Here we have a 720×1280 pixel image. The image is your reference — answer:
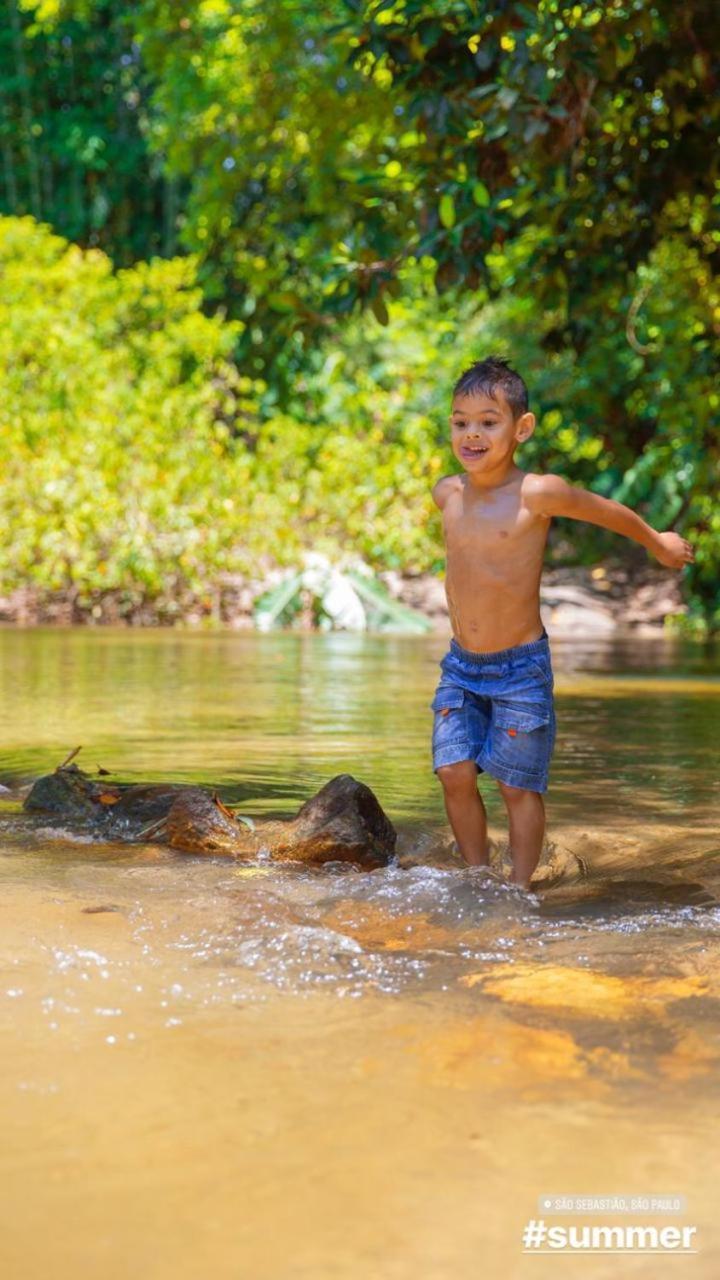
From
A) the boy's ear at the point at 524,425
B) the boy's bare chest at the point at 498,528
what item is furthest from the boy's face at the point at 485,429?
the boy's bare chest at the point at 498,528

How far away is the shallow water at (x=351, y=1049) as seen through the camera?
1.49 meters

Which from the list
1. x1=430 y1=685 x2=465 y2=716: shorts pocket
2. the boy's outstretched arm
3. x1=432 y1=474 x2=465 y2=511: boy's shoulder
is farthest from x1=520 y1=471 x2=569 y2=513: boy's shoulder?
x1=430 y1=685 x2=465 y2=716: shorts pocket

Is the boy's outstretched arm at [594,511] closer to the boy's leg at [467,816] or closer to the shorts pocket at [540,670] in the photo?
the shorts pocket at [540,670]

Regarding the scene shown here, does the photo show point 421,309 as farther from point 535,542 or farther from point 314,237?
point 535,542

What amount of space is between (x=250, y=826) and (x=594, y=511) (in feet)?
3.89

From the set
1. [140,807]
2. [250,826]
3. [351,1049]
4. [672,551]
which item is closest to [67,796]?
[140,807]

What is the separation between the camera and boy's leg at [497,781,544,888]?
3.47 meters

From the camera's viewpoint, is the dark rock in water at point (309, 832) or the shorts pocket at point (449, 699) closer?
the dark rock in water at point (309, 832)

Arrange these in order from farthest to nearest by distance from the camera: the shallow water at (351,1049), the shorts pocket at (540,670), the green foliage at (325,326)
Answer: the green foliage at (325,326) < the shorts pocket at (540,670) < the shallow water at (351,1049)

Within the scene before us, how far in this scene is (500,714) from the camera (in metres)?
3.67

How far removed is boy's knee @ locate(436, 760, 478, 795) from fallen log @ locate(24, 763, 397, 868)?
18 centimetres

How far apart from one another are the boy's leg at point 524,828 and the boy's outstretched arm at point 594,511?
0.67 metres

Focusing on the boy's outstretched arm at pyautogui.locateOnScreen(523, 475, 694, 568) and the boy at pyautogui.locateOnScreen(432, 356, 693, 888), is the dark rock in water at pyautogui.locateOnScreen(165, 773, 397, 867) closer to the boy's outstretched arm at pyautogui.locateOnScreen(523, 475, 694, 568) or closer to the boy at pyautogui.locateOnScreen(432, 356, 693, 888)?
the boy at pyautogui.locateOnScreen(432, 356, 693, 888)

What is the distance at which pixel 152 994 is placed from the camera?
222 centimetres
